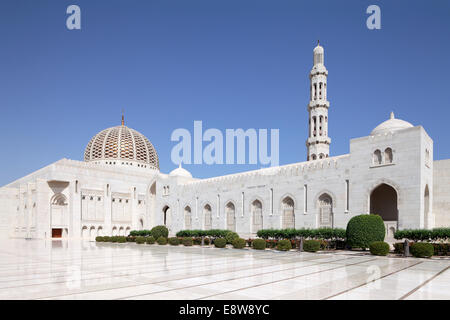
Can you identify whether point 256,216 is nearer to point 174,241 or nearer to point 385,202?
point 174,241

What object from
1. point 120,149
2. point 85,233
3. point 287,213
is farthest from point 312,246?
point 120,149

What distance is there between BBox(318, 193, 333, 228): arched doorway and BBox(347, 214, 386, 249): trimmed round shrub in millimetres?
6233

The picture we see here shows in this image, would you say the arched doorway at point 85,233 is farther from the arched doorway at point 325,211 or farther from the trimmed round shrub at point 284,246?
the trimmed round shrub at point 284,246

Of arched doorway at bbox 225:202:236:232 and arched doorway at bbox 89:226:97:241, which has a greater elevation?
arched doorway at bbox 225:202:236:232

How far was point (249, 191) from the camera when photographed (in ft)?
98.8

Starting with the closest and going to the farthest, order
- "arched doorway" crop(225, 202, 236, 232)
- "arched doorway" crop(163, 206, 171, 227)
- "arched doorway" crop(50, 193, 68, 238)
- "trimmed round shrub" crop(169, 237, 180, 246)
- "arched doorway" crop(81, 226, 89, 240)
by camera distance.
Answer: "trimmed round shrub" crop(169, 237, 180, 246), "arched doorway" crop(225, 202, 236, 232), "arched doorway" crop(50, 193, 68, 238), "arched doorway" crop(81, 226, 89, 240), "arched doorway" crop(163, 206, 171, 227)

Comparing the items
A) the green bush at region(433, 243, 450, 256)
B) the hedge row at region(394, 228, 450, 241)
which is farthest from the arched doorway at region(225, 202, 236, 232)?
the green bush at region(433, 243, 450, 256)

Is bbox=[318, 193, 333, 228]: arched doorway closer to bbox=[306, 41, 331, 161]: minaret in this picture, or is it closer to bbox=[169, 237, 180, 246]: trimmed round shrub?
bbox=[306, 41, 331, 161]: minaret

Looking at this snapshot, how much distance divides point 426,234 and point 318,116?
17.0 m

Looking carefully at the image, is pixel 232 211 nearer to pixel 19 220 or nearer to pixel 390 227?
pixel 390 227

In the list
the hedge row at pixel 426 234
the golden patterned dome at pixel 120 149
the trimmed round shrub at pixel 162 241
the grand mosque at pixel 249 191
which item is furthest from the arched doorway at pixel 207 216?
the golden patterned dome at pixel 120 149

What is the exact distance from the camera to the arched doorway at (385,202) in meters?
23.9

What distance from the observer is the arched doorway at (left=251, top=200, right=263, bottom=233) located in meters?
29.1

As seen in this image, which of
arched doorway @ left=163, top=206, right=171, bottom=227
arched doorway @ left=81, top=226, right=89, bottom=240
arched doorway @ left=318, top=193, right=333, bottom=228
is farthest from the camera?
arched doorway @ left=163, top=206, right=171, bottom=227
